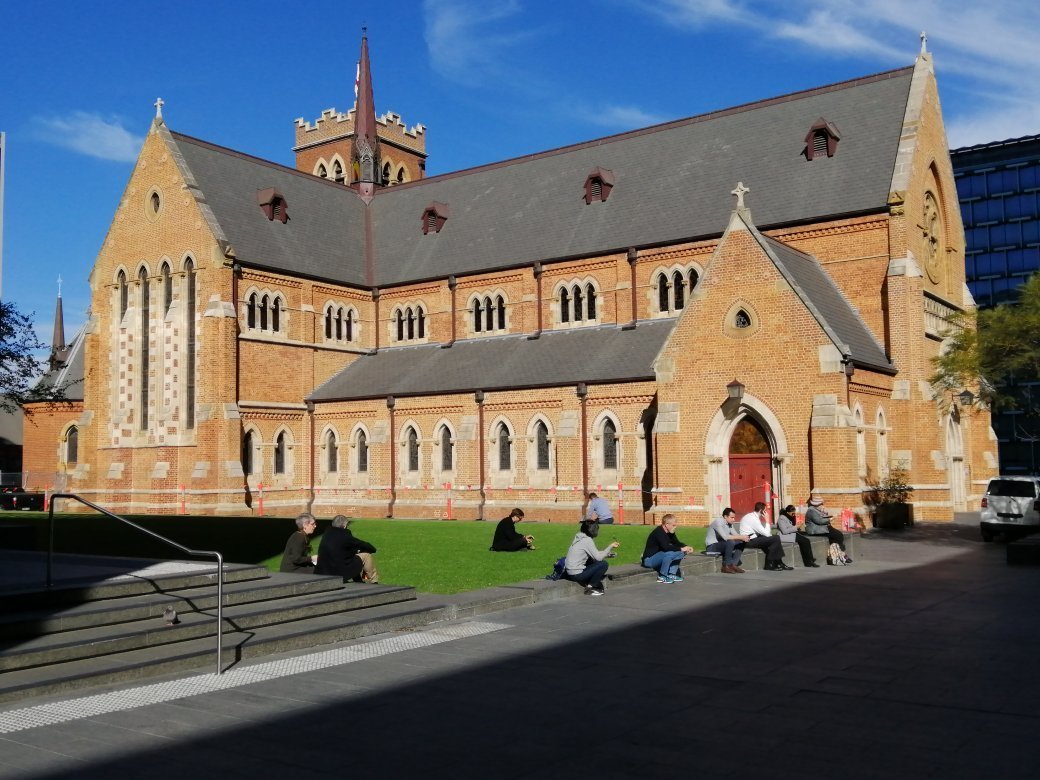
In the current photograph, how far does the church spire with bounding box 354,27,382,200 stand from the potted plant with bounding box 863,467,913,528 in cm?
3093

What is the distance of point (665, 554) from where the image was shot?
58.5ft

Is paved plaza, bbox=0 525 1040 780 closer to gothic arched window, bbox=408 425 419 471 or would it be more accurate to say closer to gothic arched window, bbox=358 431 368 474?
gothic arched window, bbox=408 425 419 471

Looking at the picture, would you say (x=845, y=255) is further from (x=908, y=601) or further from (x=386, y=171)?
(x=386, y=171)

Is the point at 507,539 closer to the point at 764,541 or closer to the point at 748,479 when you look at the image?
the point at 764,541

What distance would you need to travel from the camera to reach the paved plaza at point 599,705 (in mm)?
7359

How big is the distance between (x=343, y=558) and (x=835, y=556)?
10274mm

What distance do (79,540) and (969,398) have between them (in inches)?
878

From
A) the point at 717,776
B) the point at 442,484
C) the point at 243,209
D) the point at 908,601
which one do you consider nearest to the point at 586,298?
the point at 442,484

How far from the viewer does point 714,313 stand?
98.2 ft

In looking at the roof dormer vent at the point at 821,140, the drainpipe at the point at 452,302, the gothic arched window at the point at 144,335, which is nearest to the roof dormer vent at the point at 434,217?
the drainpipe at the point at 452,302

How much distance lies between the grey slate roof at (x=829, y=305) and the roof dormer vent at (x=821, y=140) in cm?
462

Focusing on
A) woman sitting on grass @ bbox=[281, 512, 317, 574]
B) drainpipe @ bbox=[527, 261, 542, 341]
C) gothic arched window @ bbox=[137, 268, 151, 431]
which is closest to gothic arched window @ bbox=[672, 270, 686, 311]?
drainpipe @ bbox=[527, 261, 542, 341]

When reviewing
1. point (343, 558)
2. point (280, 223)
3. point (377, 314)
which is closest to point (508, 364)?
point (377, 314)

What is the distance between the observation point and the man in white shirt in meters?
19.8
